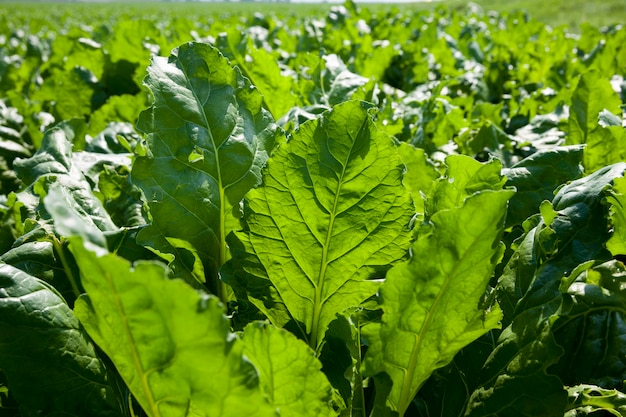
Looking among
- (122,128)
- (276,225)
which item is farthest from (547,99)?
(276,225)

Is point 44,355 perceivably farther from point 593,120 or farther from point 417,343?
point 593,120

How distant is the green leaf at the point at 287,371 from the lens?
0.95m

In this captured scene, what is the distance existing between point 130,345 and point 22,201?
90 cm

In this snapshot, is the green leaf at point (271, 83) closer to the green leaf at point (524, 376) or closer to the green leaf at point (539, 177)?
the green leaf at point (539, 177)

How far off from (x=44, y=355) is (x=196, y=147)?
1.76 feet

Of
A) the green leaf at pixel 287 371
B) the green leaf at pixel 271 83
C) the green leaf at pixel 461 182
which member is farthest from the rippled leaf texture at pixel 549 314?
the green leaf at pixel 271 83

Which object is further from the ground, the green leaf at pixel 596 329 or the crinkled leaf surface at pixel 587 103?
the crinkled leaf surface at pixel 587 103

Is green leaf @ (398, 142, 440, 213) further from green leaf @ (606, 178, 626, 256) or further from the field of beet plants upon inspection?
green leaf @ (606, 178, 626, 256)

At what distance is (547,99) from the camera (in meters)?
3.11

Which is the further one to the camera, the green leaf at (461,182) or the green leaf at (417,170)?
the green leaf at (417,170)

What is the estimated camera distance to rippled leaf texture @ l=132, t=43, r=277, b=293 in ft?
4.25

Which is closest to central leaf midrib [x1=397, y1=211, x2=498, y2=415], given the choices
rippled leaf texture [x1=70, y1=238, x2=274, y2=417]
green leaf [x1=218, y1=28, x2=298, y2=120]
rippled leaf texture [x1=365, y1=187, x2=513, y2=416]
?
rippled leaf texture [x1=365, y1=187, x2=513, y2=416]

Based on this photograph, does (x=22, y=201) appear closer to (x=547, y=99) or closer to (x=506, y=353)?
(x=506, y=353)

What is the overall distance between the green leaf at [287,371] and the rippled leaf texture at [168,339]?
12 centimetres
